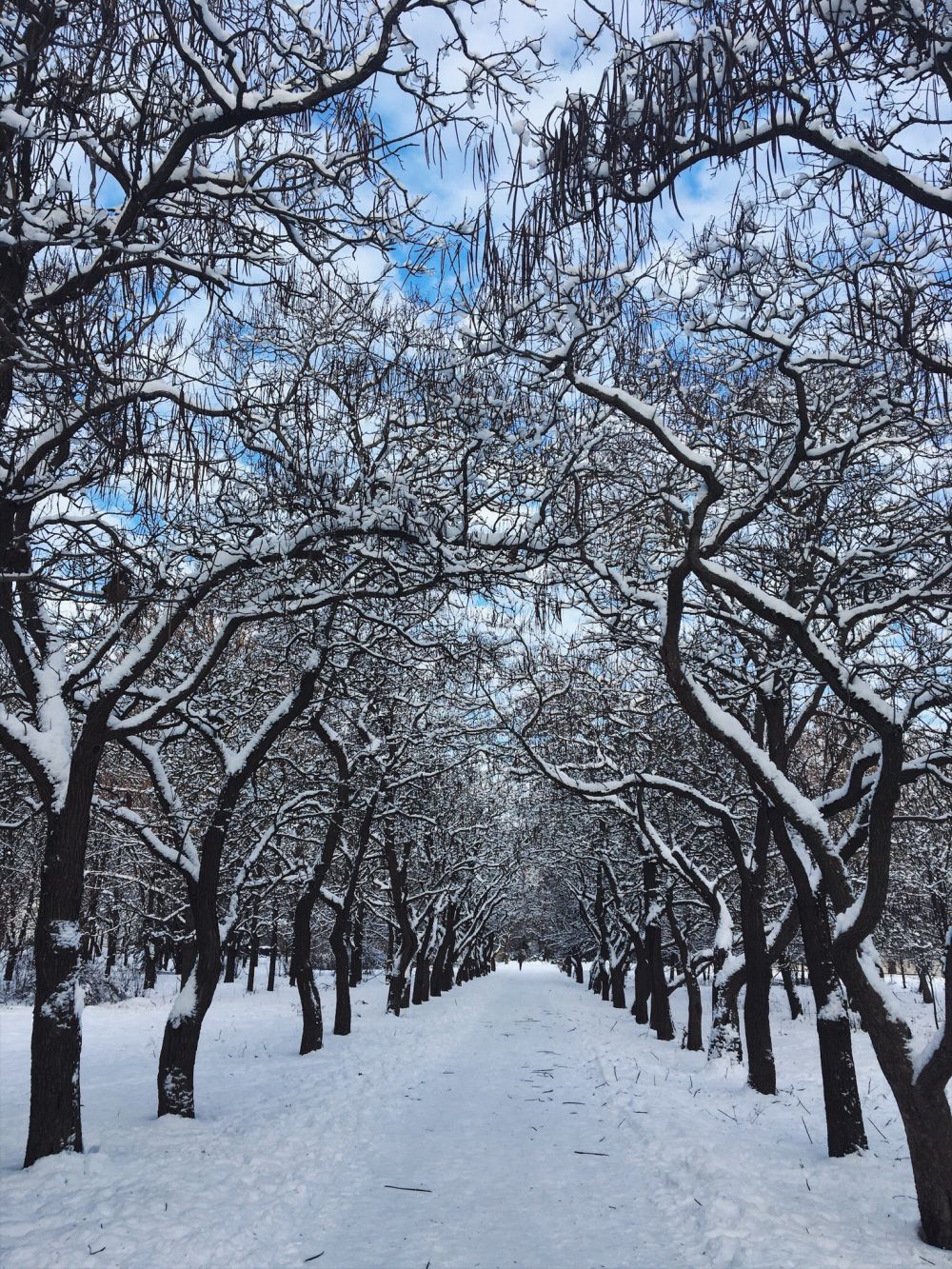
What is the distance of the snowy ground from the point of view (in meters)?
5.66

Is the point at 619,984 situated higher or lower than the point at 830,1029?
lower

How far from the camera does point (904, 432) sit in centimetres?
808

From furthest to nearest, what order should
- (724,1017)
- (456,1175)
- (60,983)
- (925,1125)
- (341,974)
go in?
1. (341,974)
2. (724,1017)
3. (456,1175)
4. (60,983)
5. (925,1125)

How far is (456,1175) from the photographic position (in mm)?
7805

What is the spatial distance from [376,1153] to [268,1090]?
3.97m

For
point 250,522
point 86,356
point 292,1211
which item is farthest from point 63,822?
point 86,356

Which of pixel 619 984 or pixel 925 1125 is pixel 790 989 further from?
pixel 925 1125

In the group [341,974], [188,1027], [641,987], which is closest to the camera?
[188,1027]

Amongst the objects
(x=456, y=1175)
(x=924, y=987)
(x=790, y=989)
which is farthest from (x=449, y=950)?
(x=456, y=1175)

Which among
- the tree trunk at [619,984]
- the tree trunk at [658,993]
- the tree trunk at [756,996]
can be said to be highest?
the tree trunk at [756,996]

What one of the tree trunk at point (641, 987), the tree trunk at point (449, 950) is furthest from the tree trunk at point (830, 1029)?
the tree trunk at point (449, 950)

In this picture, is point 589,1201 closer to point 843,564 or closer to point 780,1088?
point 843,564

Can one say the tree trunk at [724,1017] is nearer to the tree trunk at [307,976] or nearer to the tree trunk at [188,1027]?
the tree trunk at [307,976]

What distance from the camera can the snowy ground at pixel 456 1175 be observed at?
5664 mm
